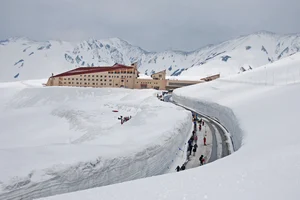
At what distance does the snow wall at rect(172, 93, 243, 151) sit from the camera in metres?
28.8

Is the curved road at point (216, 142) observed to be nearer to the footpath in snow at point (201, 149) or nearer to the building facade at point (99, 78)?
the footpath in snow at point (201, 149)

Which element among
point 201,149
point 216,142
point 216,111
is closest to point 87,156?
point 201,149

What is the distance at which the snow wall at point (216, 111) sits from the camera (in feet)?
94.5

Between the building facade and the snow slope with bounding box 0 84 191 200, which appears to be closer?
the snow slope with bounding box 0 84 191 200

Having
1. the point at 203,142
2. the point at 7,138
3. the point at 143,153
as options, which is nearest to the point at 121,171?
the point at 143,153

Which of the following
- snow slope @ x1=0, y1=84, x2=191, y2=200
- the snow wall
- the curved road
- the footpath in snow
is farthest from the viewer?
the snow wall

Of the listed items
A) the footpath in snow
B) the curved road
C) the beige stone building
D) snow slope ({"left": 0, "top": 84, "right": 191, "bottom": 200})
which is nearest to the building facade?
the beige stone building

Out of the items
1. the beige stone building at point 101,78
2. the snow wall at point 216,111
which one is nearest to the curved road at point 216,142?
the snow wall at point 216,111

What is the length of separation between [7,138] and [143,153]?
85.4 feet

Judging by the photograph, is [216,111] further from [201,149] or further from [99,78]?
[99,78]

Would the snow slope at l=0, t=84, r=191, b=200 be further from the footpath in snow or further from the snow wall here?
the snow wall

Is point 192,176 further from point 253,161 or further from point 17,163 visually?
point 17,163

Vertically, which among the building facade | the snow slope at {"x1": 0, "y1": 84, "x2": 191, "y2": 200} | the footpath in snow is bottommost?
the footpath in snow

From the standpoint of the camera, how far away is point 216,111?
42.4 meters
